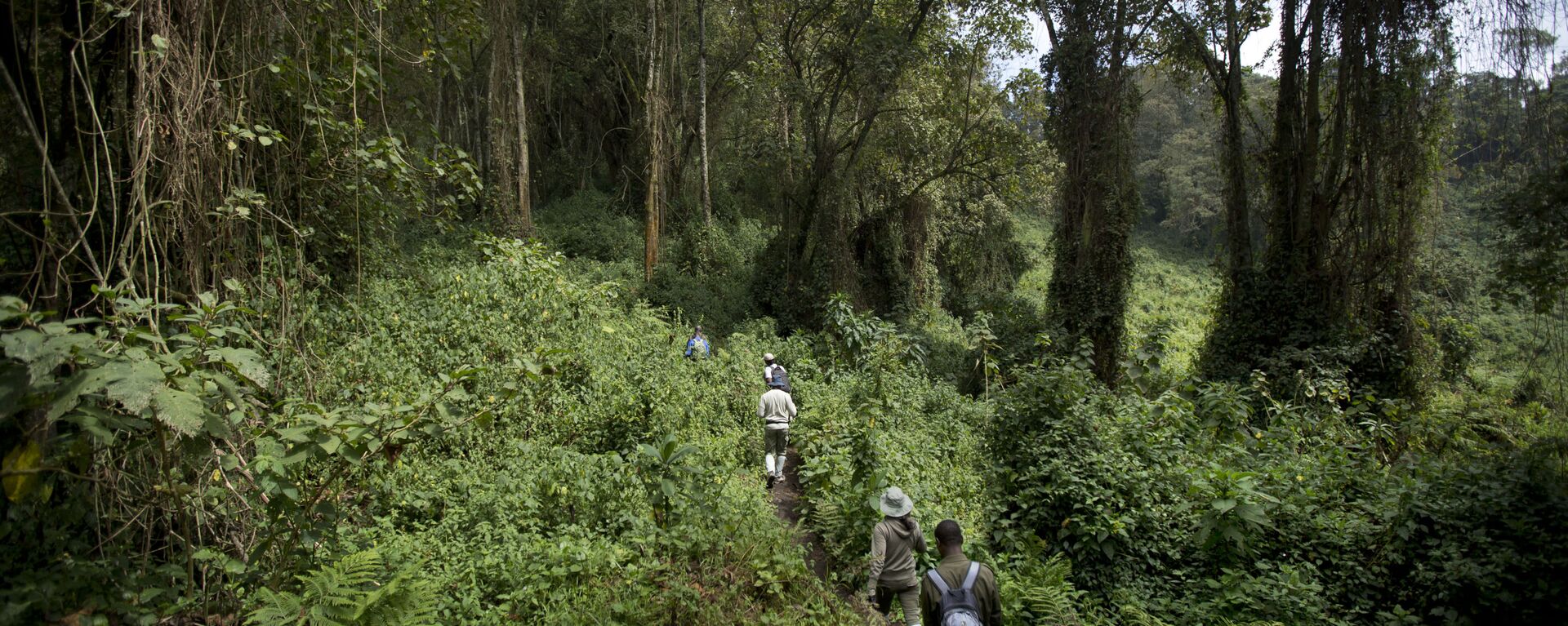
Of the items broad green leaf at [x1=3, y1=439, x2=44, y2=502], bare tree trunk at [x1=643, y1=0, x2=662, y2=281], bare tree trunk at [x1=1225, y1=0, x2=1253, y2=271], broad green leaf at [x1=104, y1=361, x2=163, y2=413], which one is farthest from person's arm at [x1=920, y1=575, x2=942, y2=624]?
bare tree trunk at [x1=643, y1=0, x2=662, y2=281]

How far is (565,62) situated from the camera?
2598cm

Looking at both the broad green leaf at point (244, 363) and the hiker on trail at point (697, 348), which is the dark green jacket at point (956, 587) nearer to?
the broad green leaf at point (244, 363)

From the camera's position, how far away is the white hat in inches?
190

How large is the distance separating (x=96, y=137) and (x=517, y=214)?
12852 mm

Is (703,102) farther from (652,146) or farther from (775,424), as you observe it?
(775,424)

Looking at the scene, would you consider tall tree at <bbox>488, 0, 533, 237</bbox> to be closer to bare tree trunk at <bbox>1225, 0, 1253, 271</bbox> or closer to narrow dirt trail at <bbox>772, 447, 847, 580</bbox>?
narrow dirt trail at <bbox>772, 447, 847, 580</bbox>

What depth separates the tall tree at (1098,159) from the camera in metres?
15.5

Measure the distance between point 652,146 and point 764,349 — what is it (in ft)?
21.9

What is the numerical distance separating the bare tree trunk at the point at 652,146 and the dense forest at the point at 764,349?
0.10 meters

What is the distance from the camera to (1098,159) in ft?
51.9

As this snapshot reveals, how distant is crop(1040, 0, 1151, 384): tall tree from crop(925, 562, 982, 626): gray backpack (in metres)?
12.3

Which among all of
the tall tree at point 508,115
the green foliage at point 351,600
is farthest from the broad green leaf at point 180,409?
the tall tree at point 508,115

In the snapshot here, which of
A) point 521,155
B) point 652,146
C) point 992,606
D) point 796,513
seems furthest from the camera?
point 652,146

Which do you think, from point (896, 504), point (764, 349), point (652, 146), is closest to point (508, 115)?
point (652, 146)
